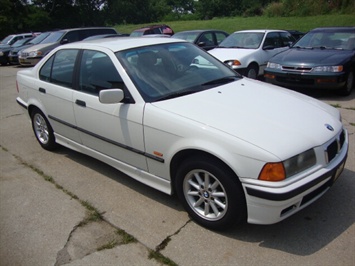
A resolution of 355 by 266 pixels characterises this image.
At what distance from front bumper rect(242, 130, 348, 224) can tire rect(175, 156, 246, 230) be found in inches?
4.3

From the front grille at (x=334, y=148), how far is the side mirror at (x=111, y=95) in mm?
1913

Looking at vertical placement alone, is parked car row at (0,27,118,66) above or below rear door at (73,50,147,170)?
below

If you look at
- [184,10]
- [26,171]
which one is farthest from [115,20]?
[26,171]

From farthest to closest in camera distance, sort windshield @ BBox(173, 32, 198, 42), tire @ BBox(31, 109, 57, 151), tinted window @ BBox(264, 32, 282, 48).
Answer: windshield @ BBox(173, 32, 198, 42), tinted window @ BBox(264, 32, 282, 48), tire @ BBox(31, 109, 57, 151)

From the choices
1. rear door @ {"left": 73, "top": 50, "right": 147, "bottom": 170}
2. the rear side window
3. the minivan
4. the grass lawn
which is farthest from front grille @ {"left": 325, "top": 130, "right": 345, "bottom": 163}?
the grass lawn

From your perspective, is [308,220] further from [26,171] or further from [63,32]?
[63,32]

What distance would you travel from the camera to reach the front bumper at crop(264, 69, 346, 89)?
6.79 m

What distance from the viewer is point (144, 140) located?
3322 mm

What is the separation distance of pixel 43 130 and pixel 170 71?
247cm

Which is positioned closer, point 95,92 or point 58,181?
point 95,92

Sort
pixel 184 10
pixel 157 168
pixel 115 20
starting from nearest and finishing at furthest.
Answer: pixel 157 168 < pixel 115 20 < pixel 184 10

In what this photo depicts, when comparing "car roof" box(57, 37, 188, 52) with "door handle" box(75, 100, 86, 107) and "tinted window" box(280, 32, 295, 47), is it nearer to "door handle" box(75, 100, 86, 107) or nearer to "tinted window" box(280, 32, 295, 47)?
"door handle" box(75, 100, 86, 107)

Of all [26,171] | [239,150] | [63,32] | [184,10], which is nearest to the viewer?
[239,150]

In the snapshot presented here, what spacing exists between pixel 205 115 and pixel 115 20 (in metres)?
59.1
